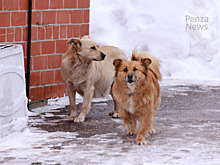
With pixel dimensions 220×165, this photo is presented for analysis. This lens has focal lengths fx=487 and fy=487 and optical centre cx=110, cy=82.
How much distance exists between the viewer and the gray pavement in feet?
17.7

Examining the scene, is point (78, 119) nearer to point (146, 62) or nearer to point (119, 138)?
point (119, 138)

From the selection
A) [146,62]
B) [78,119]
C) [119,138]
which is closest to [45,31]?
[78,119]

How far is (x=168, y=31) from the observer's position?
43.9 feet

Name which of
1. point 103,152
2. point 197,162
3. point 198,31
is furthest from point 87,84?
point 198,31

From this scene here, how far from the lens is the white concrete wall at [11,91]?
6.08 m

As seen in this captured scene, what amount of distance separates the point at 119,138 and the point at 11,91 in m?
1.53

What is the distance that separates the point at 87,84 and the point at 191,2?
7.50 metres

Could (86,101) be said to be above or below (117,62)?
below

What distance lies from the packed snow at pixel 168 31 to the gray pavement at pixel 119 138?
323 cm

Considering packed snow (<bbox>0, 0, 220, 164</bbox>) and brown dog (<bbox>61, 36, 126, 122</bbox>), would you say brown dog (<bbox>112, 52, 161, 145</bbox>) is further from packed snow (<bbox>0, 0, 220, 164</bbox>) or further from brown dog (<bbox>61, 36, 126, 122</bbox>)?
brown dog (<bbox>61, 36, 126, 122</bbox>)

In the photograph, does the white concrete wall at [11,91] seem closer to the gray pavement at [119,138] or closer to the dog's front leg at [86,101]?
the gray pavement at [119,138]

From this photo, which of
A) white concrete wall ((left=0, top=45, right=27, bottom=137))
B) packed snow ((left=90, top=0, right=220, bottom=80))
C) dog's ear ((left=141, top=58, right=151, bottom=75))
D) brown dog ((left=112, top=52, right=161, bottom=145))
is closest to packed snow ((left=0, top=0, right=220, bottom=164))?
packed snow ((left=90, top=0, right=220, bottom=80))

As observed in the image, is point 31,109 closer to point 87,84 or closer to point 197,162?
point 87,84

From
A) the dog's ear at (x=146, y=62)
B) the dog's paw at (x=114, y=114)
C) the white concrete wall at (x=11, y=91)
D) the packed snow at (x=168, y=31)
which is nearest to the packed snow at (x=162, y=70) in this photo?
the packed snow at (x=168, y=31)
